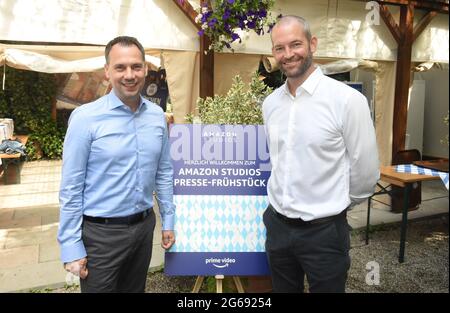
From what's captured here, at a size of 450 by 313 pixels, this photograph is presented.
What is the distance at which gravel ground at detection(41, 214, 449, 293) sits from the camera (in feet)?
12.8

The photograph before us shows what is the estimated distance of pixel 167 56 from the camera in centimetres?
484

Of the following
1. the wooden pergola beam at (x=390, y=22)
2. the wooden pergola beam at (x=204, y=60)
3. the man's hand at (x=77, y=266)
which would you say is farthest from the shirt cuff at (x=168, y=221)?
the wooden pergola beam at (x=390, y=22)

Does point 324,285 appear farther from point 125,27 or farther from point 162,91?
point 162,91

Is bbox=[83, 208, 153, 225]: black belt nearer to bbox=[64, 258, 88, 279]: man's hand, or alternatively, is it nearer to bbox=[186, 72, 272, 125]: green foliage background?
bbox=[64, 258, 88, 279]: man's hand

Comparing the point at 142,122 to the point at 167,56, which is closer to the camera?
the point at 142,122

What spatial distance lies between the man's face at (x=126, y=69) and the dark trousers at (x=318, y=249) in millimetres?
1068

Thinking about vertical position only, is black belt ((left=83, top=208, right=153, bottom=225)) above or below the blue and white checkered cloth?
above

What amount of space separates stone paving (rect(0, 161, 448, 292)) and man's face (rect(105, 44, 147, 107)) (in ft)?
8.62

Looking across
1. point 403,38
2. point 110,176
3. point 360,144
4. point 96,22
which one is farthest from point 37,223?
point 403,38

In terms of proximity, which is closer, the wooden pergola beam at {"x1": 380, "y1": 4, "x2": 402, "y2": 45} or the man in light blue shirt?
the man in light blue shirt

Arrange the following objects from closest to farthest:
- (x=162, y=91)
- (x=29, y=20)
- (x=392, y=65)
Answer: (x=29, y=20), (x=392, y=65), (x=162, y=91)

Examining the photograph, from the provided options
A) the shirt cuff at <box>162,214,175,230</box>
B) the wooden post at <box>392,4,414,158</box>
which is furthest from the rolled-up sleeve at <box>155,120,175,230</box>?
the wooden post at <box>392,4,414,158</box>

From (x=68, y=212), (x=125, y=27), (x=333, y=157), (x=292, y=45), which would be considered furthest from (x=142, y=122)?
(x=125, y=27)
